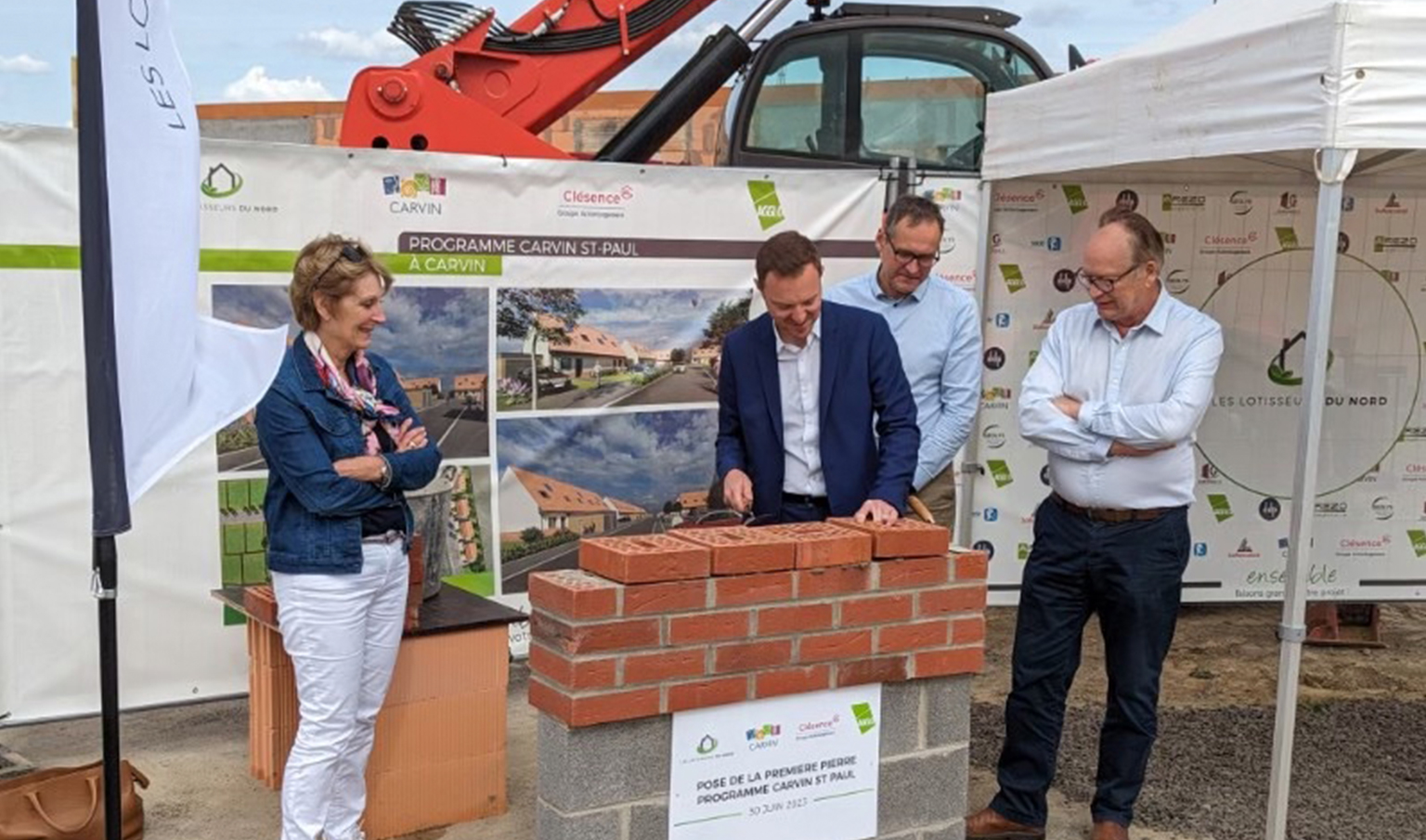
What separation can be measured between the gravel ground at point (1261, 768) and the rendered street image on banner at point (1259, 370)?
0.78 m

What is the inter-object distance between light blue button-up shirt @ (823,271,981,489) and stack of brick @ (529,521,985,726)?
96cm

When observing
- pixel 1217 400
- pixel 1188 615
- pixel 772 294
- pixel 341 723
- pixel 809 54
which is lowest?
pixel 1188 615

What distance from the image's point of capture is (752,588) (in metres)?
2.77

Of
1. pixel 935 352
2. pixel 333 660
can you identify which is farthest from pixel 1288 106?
pixel 333 660

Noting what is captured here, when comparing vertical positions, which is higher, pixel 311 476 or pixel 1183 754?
pixel 311 476

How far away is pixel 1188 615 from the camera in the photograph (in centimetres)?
646

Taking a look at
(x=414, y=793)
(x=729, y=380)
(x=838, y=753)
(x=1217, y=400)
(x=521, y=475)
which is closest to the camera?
(x=838, y=753)

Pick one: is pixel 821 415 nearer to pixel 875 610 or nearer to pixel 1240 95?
pixel 875 610

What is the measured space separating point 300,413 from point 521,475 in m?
1.95

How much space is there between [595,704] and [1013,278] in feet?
11.2

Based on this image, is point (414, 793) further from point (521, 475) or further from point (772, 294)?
point (772, 294)

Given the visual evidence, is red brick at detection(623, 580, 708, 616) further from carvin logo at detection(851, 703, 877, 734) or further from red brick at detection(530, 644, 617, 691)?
carvin logo at detection(851, 703, 877, 734)

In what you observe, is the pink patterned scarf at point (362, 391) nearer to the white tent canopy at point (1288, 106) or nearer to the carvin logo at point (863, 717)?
the carvin logo at point (863, 717)

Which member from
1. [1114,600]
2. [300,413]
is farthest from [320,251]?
[1114,600]
